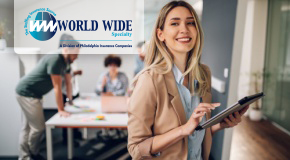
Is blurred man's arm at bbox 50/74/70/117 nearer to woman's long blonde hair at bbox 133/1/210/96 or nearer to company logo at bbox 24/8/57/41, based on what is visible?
company logo at bbox 24/8/57/41

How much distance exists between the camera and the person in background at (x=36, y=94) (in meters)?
2.47

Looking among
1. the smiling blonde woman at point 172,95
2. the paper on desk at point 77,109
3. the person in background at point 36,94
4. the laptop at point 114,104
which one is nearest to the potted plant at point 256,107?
the laptop at point 114,104

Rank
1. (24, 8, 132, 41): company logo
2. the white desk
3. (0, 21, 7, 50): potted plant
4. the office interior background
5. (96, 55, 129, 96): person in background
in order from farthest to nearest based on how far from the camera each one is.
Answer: (96, 55, 129, 96): person in background < (0, 21, 7, 50): potted plant < the white desk < the office interior background < (24, 8, 132, 41): company logo

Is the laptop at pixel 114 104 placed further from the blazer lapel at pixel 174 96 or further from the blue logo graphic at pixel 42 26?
the blazer lapel at pixel 174 96

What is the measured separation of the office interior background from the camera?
1.86 m

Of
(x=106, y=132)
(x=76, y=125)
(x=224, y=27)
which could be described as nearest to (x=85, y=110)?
(x=76, y=125)

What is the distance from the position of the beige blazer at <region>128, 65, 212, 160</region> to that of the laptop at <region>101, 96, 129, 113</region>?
57.4 inches

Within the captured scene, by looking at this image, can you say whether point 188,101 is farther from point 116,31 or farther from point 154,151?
point 116,31

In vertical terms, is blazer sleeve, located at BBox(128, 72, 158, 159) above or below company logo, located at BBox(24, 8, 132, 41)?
below

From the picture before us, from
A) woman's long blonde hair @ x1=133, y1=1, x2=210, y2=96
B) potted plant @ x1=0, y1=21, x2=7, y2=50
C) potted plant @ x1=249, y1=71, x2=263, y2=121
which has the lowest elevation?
potted plant @ x1=249, y1=71, x2=263, y2=121

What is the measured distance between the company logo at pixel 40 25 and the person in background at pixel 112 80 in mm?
1738

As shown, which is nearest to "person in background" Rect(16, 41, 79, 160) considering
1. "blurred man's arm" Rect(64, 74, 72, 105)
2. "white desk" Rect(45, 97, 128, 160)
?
"white desk" Rect(45, 97, 128, 160)

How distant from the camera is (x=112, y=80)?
11.7ft

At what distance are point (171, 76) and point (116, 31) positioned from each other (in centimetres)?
76
